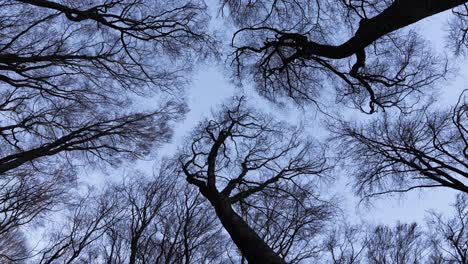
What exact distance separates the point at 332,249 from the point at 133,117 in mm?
9404

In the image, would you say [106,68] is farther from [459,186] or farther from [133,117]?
[459,186]

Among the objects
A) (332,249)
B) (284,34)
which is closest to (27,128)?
(284,34)

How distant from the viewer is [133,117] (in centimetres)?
981

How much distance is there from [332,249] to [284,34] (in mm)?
10306

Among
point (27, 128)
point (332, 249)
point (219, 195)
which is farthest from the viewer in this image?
point (332, 249)

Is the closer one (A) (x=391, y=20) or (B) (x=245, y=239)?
(A) (x=391, y=20)

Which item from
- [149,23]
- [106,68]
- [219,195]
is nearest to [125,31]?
[149,23]

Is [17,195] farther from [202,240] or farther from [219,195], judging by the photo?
[219,195]

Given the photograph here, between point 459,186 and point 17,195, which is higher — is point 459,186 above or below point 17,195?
below

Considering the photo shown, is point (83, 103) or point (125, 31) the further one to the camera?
point (83, 103)

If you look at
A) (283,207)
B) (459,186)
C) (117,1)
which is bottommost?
(459,186)

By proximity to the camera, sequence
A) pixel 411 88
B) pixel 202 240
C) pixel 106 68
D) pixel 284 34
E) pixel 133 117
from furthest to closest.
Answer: pixel 202 240 < pixel 133 117 < pixel 106 68 < pixel 411 88 < pixel 284 34

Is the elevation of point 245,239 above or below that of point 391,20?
below

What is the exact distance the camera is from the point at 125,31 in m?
6.86
